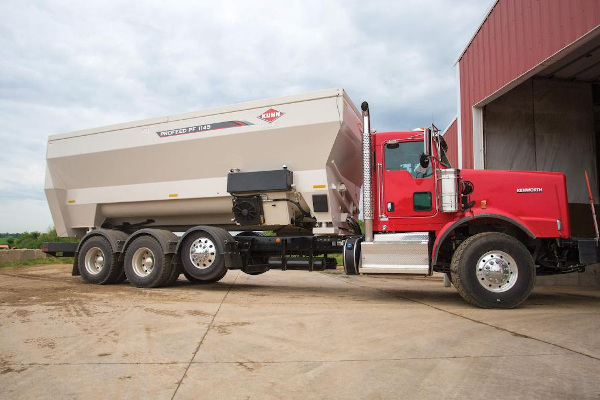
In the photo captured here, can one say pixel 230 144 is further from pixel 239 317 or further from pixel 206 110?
pixel 239 317

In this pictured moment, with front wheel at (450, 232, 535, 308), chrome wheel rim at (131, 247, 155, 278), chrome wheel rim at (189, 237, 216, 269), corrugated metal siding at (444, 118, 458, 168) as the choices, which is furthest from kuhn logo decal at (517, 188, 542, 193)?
chrome wheel rim at (131, 247, 155, 278)

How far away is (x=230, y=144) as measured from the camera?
8305 mm

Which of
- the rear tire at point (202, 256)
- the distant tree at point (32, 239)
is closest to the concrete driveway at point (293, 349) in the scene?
the rear tire at point (202, 256)

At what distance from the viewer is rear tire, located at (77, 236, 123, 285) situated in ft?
30.2

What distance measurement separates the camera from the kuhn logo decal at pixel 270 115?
313 inches

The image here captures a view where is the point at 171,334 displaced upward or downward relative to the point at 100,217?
downward

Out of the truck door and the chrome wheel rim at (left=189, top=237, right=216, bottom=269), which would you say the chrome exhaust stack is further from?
the chrome wheel rim at (left=189, top=237, right=216, bottom=269)

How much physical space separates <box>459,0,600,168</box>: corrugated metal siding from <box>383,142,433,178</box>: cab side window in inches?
131

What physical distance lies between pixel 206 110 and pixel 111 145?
2.41 meters

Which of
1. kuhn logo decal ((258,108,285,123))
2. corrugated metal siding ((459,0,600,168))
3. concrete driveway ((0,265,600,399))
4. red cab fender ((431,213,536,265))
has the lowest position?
concrete driveway ((0,265,600,399))

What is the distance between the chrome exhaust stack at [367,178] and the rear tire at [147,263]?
392cm

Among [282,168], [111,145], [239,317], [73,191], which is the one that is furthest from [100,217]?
[239,317]

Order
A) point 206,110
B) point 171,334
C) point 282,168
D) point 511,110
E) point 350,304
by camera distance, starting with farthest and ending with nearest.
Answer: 1. point 511,110
2. point 206,110
3. point 282,168
4. point 350,304
5. point 171,334

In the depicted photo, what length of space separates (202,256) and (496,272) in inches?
199
